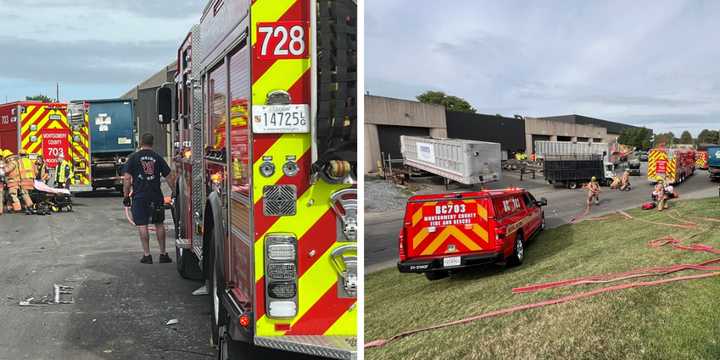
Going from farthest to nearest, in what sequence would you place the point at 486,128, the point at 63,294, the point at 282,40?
the point at 486,128, the point at 63,294, the point at 282,40

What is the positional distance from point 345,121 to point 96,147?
21.9 meters

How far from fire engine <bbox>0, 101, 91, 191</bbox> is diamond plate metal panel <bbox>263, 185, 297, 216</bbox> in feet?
66.4

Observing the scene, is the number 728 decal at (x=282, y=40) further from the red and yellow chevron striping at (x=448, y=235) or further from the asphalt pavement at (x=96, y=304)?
the red and yellow chevron striping at (x=448, y=235)

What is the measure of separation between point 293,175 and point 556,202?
20647 mm

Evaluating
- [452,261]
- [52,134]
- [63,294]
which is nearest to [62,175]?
[52,134]

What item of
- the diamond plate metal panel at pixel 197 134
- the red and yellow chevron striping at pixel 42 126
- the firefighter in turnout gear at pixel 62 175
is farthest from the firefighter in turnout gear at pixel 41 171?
the diamond plate metal panel at pixel 197 134

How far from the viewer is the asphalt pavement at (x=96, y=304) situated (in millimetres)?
6348

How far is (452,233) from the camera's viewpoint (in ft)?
52.6

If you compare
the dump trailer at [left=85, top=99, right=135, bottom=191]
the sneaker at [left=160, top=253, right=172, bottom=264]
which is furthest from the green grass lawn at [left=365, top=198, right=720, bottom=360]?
the dump trailer at [left=85, top=99, right=135, bottom=191]

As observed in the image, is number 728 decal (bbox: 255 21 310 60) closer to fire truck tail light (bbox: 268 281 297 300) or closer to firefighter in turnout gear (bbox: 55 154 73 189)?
fire truck tail light (bbox: 268 281 297 300)

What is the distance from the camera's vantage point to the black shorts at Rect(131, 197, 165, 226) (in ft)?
32.4

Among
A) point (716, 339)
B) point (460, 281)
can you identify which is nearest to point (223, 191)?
point (716, 339)

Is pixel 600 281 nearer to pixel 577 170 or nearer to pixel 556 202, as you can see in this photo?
pixel 556 202

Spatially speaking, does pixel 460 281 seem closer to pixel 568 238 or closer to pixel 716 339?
pixel 568 238
